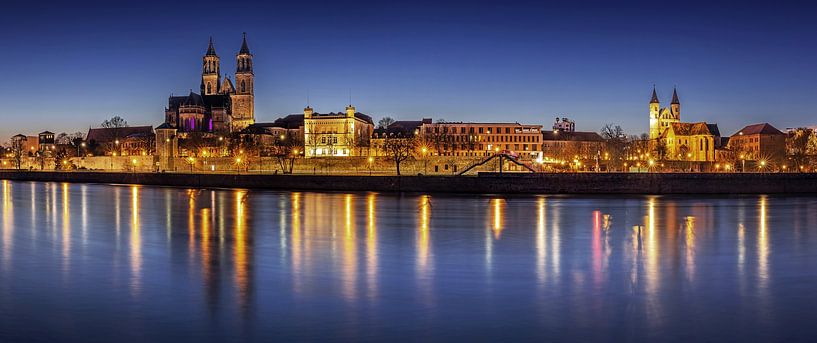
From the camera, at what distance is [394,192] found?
41.6m

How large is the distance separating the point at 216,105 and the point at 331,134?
2763 cm

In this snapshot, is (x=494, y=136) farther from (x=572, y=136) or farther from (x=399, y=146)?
(x=572, y=136)

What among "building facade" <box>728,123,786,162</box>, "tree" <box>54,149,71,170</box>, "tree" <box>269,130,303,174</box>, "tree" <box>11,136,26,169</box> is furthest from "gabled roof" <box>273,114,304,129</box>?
"building facade" <box>728,123,786,162</box>

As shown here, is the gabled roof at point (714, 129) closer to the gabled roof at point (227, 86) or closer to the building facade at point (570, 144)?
the building facade at point (570, 144)

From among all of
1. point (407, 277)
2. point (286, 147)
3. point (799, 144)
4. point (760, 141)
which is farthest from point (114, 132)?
point (407, 277)

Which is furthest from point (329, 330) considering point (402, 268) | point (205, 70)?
point (205, 70)

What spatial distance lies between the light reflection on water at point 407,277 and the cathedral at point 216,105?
7866 cm

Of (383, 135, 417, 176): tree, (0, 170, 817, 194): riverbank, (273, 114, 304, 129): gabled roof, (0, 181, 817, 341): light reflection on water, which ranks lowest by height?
(0, 181, 817, 341): light reflection on water

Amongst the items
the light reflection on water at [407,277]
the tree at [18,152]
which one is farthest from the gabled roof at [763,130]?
the tree at [18,152]

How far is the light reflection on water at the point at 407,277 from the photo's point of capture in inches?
344

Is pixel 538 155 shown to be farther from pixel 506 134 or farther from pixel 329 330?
pixel 329 330

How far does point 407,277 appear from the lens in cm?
1242

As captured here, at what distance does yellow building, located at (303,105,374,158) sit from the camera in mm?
94312

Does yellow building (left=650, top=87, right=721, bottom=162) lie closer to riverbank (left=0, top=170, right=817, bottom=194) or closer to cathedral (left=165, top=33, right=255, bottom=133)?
riverbank (left=0, top=170, right=817, bottom=194)
